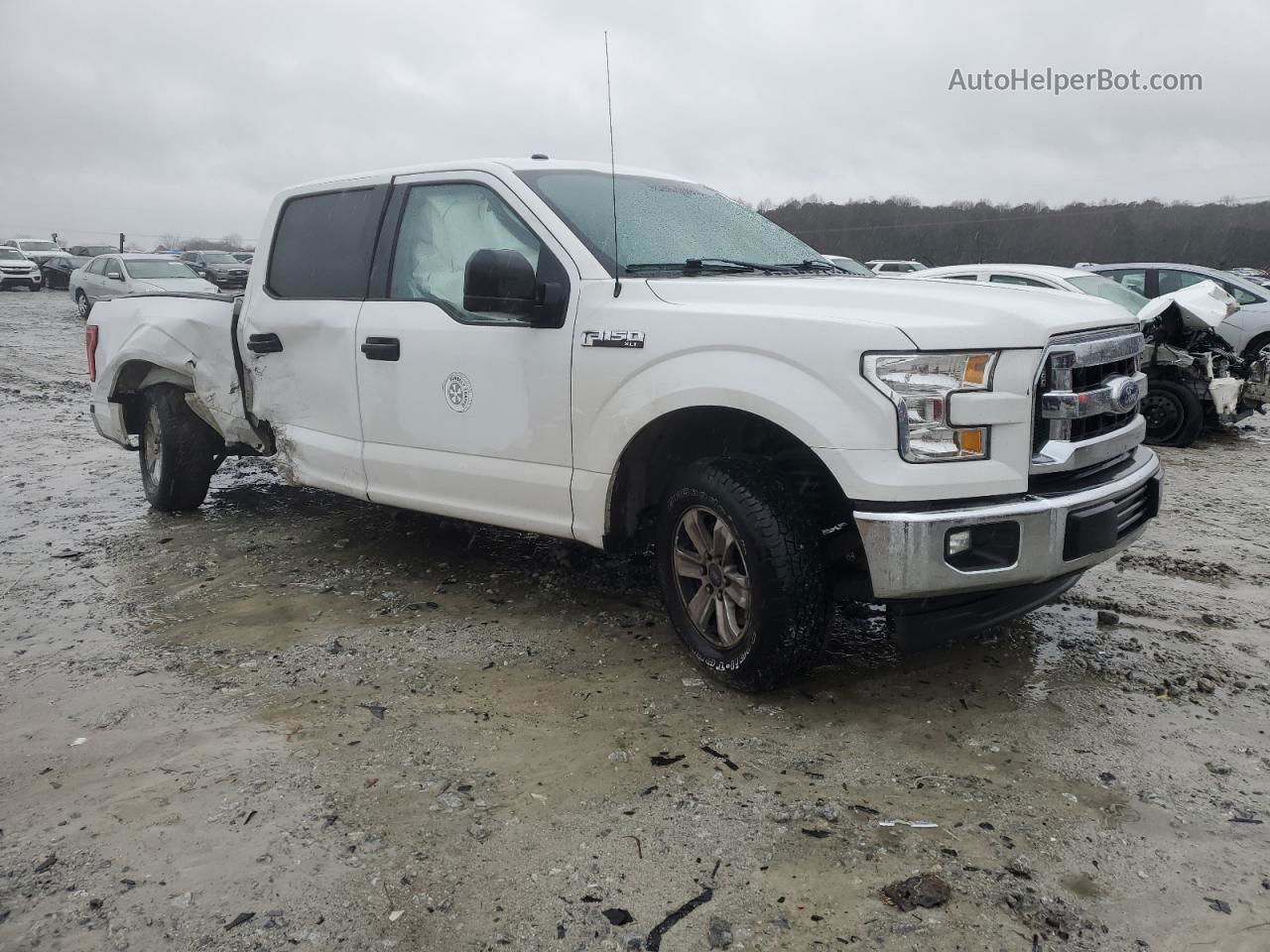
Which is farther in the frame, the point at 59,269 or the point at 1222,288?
the point at 59,269

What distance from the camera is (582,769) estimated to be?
10.2 feet

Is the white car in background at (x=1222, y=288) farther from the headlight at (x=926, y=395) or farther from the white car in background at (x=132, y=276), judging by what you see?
the white car in background at (x=132, y=276)

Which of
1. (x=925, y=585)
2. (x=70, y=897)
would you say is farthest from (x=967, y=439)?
(x=70, y=897)

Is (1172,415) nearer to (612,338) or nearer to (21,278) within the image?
(612,338)

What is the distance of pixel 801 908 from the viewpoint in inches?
95.7

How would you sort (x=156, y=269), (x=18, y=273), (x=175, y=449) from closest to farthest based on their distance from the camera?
(x=175, y=449) → (x=156, y=269) → (x=18, y=273)

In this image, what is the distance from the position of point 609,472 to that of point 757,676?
0.91 metres

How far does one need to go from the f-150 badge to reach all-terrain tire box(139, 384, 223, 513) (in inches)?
130

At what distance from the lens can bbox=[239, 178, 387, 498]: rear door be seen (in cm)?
474

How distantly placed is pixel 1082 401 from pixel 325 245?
139 inches

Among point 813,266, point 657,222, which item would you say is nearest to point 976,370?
point 813,266

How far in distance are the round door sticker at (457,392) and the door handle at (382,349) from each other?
0.33 meters

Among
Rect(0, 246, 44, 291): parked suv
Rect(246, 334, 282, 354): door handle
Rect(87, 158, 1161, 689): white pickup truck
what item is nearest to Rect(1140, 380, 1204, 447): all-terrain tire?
Rect(87, 158, 1161, 689): white pickup truck

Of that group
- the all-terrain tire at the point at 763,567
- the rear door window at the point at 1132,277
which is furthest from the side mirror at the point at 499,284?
the rear door window at the point at 1132,277
